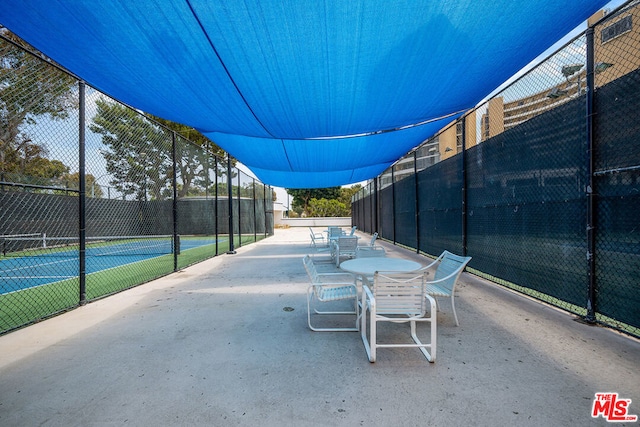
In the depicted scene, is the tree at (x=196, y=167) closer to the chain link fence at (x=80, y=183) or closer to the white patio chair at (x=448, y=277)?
the chain link fence at (x=80, y=183)

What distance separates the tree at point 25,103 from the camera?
4.18 meters

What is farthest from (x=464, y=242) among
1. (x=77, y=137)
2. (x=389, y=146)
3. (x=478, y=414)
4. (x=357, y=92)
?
(x=77, y=137)

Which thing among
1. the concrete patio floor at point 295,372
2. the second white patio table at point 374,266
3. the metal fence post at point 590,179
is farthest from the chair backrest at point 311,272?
the metal fence post at point 590,179

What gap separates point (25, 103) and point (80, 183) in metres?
1.94

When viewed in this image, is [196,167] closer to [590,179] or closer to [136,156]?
[136,156]

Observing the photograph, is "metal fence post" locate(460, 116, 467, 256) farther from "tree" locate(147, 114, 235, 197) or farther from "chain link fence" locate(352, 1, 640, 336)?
"tree" locate(147, 114, 235, 197)

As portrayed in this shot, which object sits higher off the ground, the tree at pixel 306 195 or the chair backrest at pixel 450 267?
the tree at pixel 306 195

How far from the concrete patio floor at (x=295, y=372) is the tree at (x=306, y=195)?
129 ft

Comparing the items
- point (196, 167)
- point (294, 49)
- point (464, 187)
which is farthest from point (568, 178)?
point (196, 167)

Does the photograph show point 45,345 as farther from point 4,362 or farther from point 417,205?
point 417,205

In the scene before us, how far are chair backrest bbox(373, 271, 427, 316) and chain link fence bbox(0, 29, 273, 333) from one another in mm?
3508

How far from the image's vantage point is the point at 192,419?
1.69 m

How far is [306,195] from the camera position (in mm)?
43250

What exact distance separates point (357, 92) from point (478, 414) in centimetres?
329
